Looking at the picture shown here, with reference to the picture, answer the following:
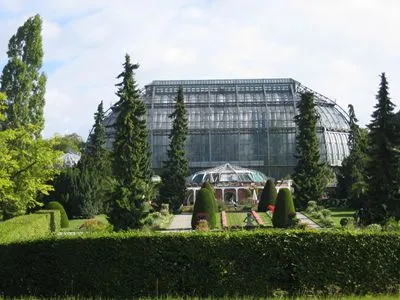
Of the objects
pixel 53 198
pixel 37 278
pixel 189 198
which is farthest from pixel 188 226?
pixel 37 278

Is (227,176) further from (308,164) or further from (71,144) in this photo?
(71,144)

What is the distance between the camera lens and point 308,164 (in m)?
56.2

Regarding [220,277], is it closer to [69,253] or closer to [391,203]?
[69,253]

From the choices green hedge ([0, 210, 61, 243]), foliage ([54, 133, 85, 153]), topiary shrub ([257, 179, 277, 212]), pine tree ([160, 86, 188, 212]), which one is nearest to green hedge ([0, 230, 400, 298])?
green hedge ([0, 210, 61, 243])

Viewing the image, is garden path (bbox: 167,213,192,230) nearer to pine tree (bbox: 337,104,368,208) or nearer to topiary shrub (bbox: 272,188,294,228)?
topiary shrub (bbox: 272,188,294,228)

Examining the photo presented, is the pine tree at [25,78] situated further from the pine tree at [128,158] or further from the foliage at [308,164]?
the foliage at [308,164]

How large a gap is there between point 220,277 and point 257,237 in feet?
4.41

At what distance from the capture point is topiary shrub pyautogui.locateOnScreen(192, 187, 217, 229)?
3931 cm

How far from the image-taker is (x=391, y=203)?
3559 cm

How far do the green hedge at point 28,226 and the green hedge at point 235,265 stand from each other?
→ 2.65 m

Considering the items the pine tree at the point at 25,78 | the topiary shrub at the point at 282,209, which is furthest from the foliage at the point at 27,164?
the topiary shrub at the point at 282,209

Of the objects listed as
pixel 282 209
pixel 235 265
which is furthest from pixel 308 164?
pixel 235 265

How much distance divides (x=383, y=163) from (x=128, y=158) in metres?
15.5

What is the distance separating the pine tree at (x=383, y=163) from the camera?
35.2 metres
